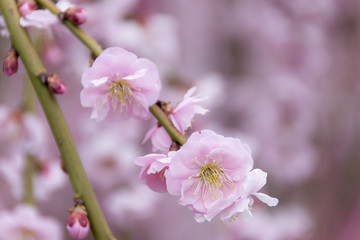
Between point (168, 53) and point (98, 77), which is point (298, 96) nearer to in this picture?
point (168, 53)

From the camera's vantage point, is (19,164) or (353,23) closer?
(19,164)

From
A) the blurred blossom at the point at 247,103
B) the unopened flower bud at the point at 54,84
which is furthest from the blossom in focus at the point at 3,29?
the blurred blossom at the point at 247,103

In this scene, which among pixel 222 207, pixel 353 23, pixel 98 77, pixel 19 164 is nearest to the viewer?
pixel 222 207

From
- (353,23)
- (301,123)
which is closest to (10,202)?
(301,123)

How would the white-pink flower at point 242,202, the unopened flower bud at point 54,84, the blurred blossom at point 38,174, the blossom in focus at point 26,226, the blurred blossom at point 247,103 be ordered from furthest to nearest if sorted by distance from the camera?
1. the blurred blossom at point 247,103
2. the blurred blossom at point 38,174
3. the blossom in focus at point 26,226
4. the unopened flower bud at point 54,84
5. the white-pink flower at point 242,202

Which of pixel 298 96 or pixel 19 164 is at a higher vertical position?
pixel 298 96

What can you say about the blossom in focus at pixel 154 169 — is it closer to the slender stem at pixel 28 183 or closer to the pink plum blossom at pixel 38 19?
the pink plum blossom at pixel 38 19

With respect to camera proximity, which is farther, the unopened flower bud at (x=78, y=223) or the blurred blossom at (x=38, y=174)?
the blurred blossom at (x=38, y=174)
